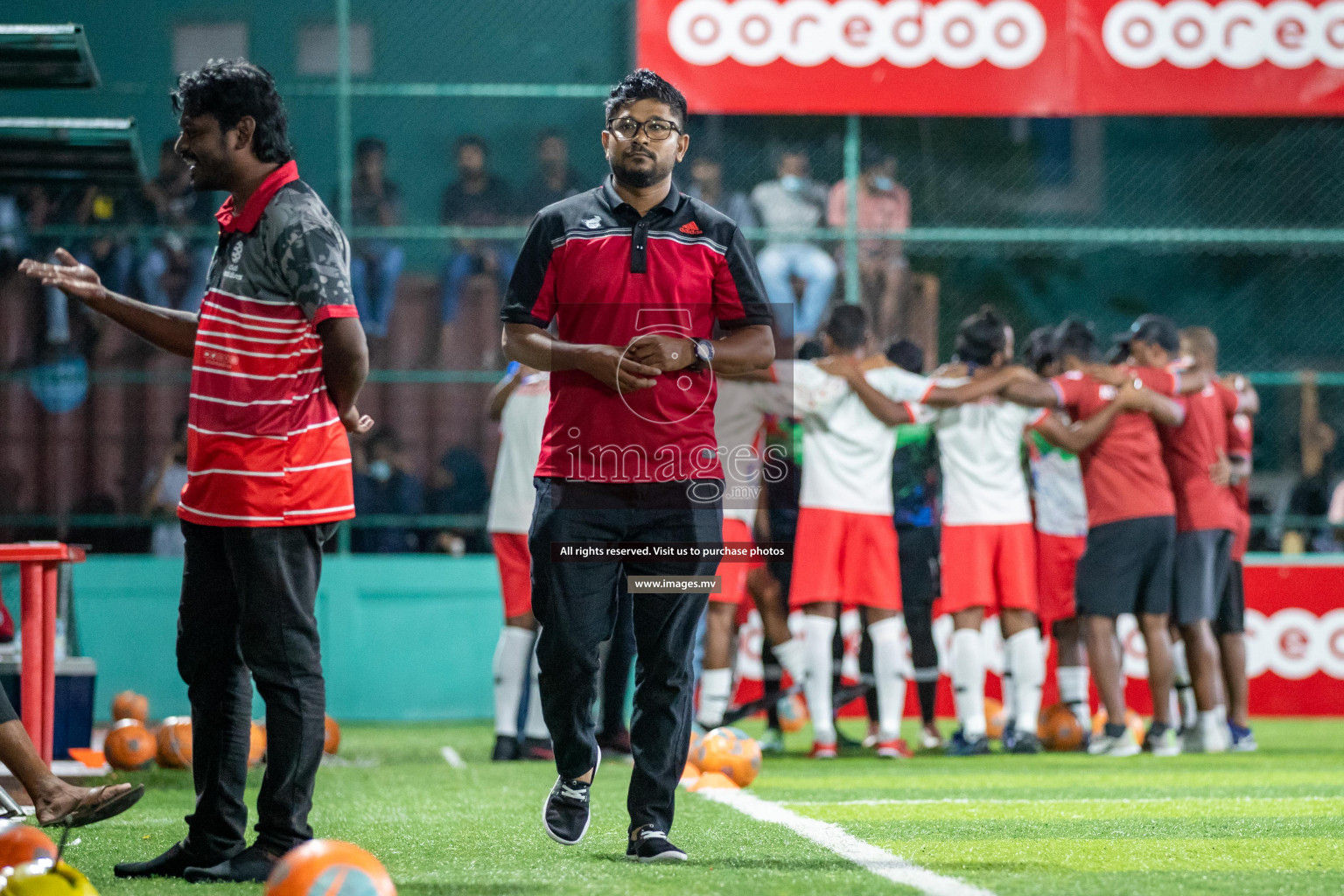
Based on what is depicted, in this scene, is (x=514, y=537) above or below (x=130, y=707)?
above

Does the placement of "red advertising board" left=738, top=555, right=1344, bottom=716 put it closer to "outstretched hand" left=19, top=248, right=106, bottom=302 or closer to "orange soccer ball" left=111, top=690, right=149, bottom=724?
"orange soccer ball" left=111, top=690, right=149, bottom=724

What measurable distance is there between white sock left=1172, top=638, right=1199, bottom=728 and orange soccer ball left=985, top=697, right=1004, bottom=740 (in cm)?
103

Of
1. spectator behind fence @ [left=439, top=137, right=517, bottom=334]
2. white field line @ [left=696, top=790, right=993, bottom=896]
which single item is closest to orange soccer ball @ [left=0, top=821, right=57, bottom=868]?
white field line @ [left=696, top=790, right=993, bottom=896]

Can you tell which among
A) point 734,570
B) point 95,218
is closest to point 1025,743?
point 734,570

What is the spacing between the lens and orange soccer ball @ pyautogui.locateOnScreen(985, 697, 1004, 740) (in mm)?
9977

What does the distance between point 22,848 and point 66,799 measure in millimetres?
1318

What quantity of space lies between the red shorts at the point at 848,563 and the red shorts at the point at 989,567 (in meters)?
0.40

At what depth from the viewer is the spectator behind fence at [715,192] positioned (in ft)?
44.8

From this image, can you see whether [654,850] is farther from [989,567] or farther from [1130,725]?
[1130,725]

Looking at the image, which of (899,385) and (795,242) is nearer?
(899,385)

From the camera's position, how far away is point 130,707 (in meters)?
10.3

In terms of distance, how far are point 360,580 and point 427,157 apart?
3.95 metres

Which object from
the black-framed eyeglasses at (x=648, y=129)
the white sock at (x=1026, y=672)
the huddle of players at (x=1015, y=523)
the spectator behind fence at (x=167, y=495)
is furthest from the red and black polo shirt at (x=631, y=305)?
the spectator behind fence at (x=167, y=495)

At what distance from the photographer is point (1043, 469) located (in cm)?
998
